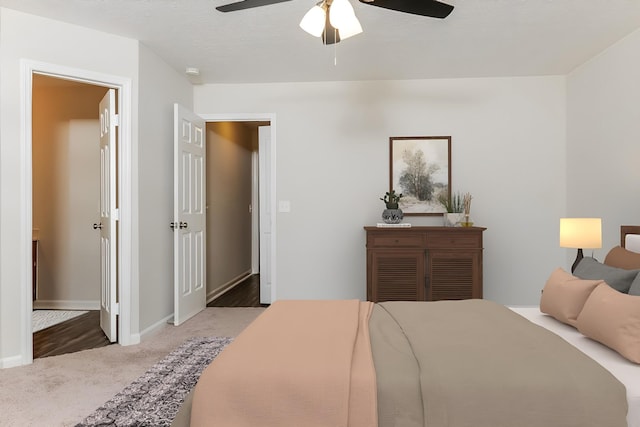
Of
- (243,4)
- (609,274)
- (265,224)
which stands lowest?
(609,274)

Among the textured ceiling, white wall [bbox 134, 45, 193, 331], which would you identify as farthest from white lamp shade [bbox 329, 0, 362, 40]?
white wall [bbox 134, 45, 193, 331]

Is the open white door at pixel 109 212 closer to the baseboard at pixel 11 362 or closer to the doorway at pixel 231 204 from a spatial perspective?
the baseboard at pixel 11 362

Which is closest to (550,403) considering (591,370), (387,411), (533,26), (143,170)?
(591,370)

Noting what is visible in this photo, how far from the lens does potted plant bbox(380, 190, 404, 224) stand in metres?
4.59

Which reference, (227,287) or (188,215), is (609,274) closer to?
(188,215)

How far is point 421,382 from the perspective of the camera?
1.57 m

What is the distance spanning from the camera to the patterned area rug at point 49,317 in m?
4.44

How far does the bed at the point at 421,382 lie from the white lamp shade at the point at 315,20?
5.16 ft

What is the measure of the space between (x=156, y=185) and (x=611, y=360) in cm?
372

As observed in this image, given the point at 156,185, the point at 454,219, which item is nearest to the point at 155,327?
the point at 156,185

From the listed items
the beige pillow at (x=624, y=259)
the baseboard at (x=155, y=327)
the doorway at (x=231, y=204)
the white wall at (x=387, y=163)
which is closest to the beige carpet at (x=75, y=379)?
the baseboard at (x=155, y=327)

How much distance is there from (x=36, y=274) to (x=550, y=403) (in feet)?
17.9

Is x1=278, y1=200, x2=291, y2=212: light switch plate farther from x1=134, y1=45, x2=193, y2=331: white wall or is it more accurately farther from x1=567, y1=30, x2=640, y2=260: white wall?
x1=567, y1=30, x2=640, y2=260: white wall

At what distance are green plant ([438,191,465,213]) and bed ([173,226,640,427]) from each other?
2887 millimetres
